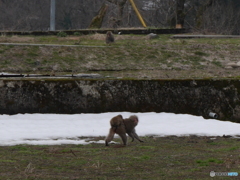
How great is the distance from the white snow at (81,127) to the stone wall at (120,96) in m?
0.54

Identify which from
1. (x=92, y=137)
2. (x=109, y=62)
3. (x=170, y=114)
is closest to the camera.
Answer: (x=92, y=137)

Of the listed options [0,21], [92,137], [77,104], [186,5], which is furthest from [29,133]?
[0,21]

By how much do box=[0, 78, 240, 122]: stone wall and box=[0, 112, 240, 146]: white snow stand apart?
1.78ft

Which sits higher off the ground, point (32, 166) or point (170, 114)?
point (32, 166)

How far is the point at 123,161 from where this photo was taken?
950 cm

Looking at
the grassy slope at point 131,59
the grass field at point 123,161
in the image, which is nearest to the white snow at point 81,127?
the grass field at point 123,161

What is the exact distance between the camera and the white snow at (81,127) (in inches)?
531

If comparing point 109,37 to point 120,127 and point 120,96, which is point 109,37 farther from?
point 120,127

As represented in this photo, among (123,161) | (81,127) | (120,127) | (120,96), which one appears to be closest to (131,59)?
(120,96)

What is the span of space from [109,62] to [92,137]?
40.5 feet

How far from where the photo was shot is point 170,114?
17.7 metres

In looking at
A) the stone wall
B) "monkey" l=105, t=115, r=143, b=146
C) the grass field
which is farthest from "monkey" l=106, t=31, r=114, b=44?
"monkey" l=105, t=115, r=143, b=146

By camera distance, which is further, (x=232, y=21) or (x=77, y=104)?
(x=232, y=21)

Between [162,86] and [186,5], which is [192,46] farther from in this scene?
[186,5]
